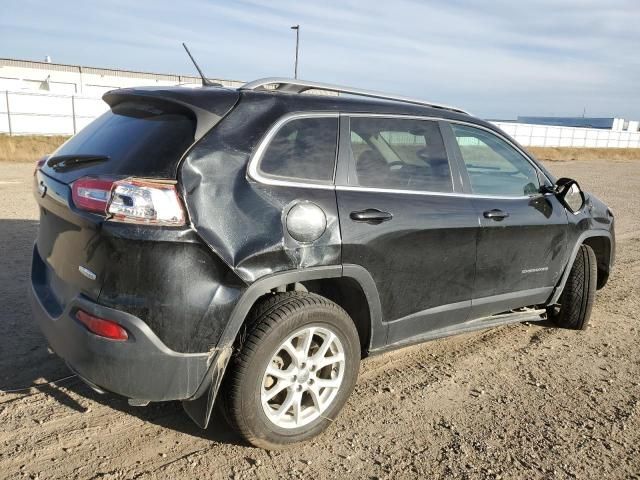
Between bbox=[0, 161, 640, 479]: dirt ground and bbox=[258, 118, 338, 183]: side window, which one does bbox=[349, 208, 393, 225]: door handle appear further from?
bbox=[0, 161, 640, 479]: dirt ground

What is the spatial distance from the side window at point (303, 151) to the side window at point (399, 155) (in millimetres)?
157

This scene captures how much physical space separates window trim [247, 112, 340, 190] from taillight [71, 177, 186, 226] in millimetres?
413

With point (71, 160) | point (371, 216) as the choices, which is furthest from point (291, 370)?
point (71, 160)

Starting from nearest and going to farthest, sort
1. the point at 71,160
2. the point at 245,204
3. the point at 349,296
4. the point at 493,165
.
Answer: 1. the point at 245,204
2. the point at 71,160
3. the point at 349,296
4. the point at 493,165

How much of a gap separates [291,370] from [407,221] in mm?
1077

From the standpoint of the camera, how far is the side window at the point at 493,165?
3.75m

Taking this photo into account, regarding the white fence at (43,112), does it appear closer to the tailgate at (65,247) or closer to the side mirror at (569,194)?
the tailgate at (65,247)

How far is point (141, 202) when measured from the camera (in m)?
2.42

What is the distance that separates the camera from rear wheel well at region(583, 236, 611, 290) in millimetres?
4884

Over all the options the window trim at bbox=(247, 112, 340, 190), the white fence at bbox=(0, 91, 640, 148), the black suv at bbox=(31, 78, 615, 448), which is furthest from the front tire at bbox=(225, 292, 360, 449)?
the white fence at bbox=(0, 91, 640, 148)

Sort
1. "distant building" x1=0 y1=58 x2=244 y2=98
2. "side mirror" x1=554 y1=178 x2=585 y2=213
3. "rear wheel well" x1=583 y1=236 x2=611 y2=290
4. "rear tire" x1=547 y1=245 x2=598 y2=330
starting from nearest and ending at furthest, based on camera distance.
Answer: "side mirror" x1=554 y1=178 x2=585 y2=213 < "rear tire" x1=547 y1=245 x2=598 y2=330 < "rear wheel well" x1=583 y1=236 x2=611 y2=290 < "distant building" x1=0 y1=58 x2=244 y2=98

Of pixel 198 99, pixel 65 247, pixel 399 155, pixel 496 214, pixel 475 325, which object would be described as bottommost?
pixel 475 325

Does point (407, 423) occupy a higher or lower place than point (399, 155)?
lower

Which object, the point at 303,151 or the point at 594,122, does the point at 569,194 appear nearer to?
the point at 303,151
